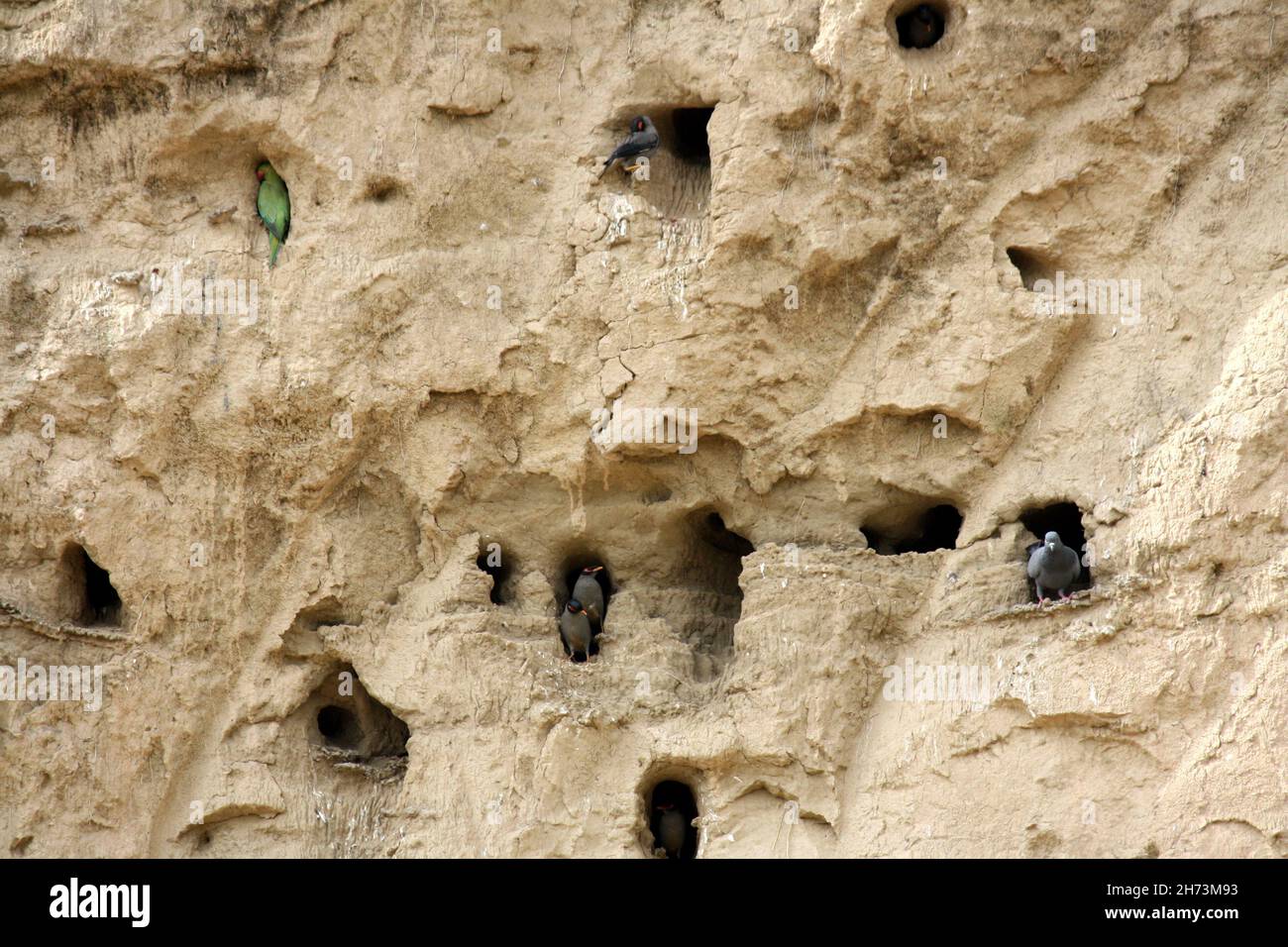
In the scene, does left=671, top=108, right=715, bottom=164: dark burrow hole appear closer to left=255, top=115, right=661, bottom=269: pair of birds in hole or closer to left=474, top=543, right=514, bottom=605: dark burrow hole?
left=255, top=115, right=661, bottom=269: pair of birds in hole

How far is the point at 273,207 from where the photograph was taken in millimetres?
11109

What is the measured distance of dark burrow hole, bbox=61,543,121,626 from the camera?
10820mm

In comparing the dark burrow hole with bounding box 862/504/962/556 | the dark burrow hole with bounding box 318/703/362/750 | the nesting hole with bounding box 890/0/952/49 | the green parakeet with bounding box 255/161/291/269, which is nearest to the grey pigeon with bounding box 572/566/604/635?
the dark burrow hole with bounding box 318/703/362/750

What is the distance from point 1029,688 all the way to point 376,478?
4000 millimetres

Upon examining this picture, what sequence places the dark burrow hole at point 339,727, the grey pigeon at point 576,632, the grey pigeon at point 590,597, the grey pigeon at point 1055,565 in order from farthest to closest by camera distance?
the dark burrow hole at point 339,727 → the grey pigeon at point 590,597 → the grey pigeon at point 576,632 → the grey pigeon at point 1055,565

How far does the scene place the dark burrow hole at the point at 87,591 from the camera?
426 inches

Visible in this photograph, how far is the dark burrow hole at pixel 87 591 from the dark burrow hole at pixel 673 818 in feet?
11.0

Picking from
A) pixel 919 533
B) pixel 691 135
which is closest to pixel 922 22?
pixel 691 135

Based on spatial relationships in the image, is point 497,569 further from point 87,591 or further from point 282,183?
point 282,183

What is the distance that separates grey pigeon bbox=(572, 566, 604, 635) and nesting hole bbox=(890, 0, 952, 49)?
12.1 feet

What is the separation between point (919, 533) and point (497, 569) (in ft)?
8.50

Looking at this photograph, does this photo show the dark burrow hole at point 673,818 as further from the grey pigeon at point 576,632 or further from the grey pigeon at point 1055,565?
the grey pigeon at point 1055,565

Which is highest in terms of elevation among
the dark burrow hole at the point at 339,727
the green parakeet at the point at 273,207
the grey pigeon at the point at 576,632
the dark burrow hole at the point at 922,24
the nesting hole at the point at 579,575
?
the dark burrow hole at the point at 922,24

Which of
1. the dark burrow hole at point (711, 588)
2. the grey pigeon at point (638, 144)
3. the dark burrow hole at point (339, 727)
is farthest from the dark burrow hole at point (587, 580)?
the grey pigeon at point (638, 144)
